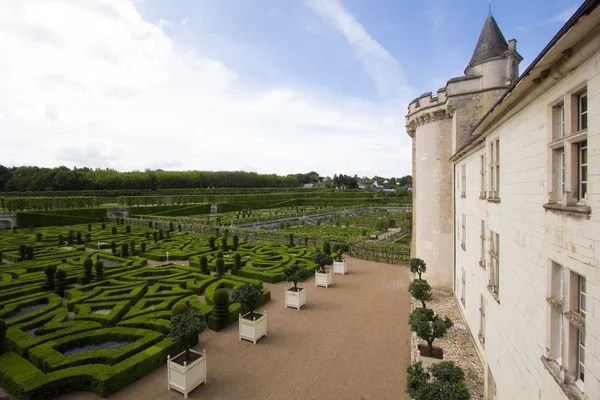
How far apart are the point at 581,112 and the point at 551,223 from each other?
4.58 feet

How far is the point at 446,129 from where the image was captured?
15.6 m

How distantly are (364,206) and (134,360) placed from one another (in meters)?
61.1

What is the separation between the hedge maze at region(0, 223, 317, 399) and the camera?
9109 mm

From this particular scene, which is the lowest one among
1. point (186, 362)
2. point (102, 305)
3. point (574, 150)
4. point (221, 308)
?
point (102, 305)

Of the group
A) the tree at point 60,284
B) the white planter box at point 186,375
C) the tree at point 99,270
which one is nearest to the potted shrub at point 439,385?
the white planter box at point 186,375

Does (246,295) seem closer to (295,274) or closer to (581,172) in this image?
(295,274)

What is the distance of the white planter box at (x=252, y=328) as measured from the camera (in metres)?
11.6

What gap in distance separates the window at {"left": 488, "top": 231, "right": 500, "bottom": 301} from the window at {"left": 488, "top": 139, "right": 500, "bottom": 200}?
0.94 m

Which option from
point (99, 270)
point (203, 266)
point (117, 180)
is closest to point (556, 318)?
point (203, 266)

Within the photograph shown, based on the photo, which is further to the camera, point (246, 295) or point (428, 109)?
point (428, 109)

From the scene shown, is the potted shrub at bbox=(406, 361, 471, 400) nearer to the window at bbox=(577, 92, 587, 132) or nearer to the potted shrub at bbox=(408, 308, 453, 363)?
the potted shrub at bbox=(408, 308, 453, 363)

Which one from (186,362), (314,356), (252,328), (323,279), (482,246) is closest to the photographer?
(186,362)

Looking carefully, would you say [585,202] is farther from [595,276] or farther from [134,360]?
[134,360]

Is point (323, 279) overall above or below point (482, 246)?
below
